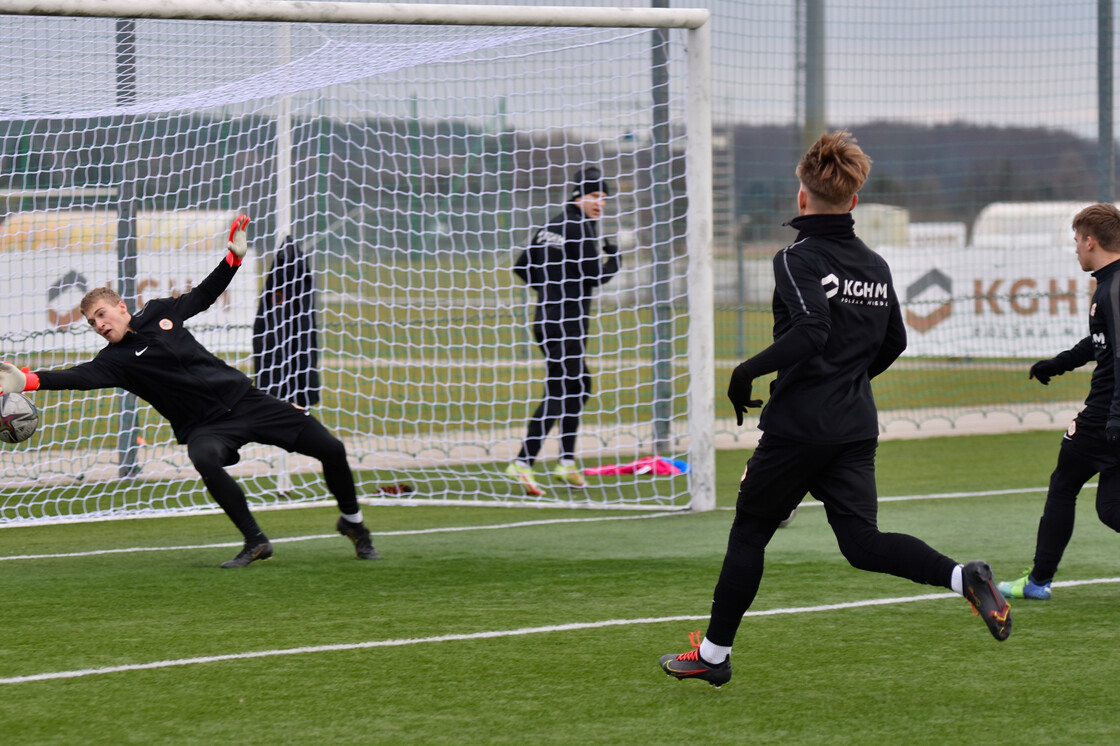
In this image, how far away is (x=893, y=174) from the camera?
1548cm

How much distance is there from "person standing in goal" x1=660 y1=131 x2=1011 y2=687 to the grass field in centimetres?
39

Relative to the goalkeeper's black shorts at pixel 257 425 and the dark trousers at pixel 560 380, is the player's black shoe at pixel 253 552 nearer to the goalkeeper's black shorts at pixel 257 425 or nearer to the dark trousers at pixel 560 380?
the goalkeeper's black shorts at pixel 257 425

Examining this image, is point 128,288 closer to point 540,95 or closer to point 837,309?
point 540,95

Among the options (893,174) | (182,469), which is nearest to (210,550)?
(182,469)

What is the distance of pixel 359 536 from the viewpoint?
6.91 metres

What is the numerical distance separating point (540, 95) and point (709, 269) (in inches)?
91.3

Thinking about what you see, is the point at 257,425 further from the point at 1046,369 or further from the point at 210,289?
the point at 1046,369

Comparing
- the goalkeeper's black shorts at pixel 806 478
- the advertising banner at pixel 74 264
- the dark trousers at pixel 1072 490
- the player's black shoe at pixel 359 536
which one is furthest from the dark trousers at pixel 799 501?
the advertising banner at pixel 74 264

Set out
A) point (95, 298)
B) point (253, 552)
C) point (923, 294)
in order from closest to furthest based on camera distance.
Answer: point (95, 298), point (253, 552), point (923, 294)

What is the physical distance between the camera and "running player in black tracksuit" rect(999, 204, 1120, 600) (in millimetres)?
5199

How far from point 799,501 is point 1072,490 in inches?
78.8

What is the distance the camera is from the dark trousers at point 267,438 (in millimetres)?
6746

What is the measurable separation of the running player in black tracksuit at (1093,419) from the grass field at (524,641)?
0.23 m

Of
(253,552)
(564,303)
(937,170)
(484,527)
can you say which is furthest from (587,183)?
(937,170)
